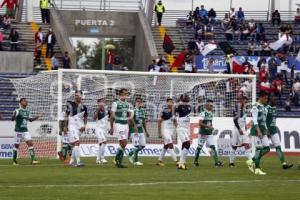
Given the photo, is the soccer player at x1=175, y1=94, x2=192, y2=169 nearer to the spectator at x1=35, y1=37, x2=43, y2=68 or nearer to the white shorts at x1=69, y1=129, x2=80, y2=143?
the white shorts at x1=69, y1=129, x2=80, y2=143

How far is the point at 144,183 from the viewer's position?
25.3 m

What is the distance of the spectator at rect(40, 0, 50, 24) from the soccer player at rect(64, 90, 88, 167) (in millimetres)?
25775

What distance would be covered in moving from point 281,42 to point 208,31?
814cm

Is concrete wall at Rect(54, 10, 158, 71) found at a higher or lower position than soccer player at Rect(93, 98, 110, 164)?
higher

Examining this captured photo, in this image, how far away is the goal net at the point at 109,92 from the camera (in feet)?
134

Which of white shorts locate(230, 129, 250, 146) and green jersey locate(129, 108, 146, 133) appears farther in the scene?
green jersey locate(129, 108, 146, 133)

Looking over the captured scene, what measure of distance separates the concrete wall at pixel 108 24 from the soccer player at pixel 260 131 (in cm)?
3139

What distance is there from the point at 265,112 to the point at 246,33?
31882 millimetres

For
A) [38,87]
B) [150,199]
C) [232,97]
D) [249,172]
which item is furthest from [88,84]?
[150,199]

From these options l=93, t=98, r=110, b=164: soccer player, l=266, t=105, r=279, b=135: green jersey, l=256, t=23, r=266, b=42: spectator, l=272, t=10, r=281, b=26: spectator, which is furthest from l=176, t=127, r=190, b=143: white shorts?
l=272, t=10, r=281, b=26: spectator

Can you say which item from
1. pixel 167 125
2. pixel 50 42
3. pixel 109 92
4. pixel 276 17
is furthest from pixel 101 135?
pixel 276 17

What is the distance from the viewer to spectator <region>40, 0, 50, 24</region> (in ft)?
197

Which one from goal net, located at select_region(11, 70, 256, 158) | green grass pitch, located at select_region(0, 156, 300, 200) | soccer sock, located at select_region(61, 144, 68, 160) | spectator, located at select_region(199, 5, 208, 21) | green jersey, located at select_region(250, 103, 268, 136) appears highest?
spectator, located at select_region(199, 5, 208, 21)

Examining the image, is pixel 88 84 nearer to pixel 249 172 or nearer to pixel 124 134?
pixel 124 134
